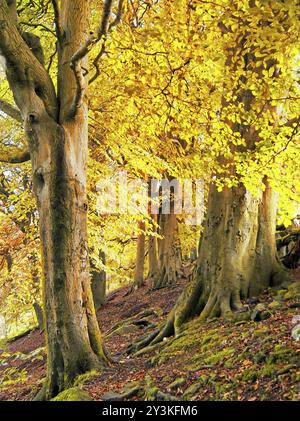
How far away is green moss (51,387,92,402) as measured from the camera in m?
5.30

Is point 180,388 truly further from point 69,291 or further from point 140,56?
point 140,56

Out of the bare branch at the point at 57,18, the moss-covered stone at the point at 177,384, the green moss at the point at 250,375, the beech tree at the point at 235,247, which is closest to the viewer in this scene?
the green moss at the point at 250,375

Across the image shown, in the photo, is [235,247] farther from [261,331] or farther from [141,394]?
[141,394]

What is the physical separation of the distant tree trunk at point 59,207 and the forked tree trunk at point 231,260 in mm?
2484

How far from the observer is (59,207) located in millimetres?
6266

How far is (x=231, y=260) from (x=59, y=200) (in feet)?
12.3

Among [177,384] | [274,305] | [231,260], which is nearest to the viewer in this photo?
[177,384]

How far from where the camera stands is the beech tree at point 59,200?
243 inches

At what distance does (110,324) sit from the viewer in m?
15.0

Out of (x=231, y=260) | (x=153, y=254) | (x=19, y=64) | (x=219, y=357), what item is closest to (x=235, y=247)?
(x=231, y=260)

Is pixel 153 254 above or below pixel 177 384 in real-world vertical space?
above

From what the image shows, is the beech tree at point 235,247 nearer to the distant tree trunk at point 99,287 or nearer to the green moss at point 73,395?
the green moss at point 73,395

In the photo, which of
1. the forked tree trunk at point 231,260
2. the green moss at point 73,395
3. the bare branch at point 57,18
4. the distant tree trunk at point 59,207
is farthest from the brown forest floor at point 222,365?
the bare branch at point 57,18
